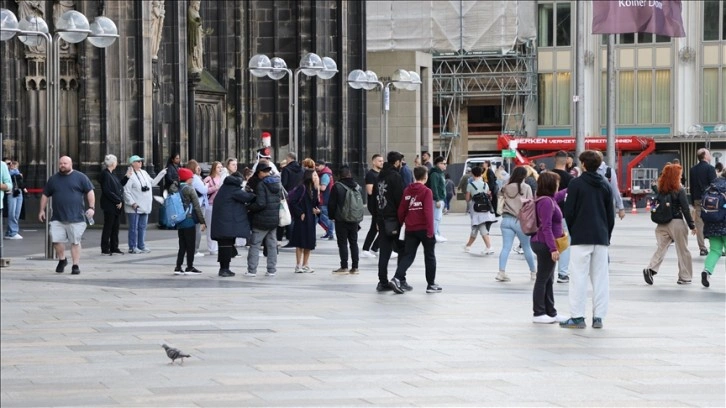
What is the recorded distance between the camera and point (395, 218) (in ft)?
60.3

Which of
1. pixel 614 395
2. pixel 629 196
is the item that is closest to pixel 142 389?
pixel 614 395

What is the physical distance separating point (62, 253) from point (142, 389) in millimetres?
10645

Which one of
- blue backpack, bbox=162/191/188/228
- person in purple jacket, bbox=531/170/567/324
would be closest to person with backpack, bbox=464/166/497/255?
blue backpack, bbox=162/191/188/228

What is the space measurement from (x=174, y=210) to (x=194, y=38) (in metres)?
21.3

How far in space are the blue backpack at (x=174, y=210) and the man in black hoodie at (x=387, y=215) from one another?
9.50ft

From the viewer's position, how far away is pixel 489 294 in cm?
1773

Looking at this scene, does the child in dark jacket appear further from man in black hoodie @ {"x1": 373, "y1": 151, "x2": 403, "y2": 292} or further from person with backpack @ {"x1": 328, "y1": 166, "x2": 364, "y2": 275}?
person with backpack @ {"x1": 328, "y1": 166, "x2": 364, "y2": 275}

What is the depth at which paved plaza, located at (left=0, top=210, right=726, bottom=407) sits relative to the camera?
970cm

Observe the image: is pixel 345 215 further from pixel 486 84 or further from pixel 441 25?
pixel 486 84

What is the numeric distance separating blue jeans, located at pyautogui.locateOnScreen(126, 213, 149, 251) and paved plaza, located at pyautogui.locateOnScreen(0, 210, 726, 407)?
3974mm

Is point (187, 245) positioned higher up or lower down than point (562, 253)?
higher up

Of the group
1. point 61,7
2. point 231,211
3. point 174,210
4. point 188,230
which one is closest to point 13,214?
point 61,7

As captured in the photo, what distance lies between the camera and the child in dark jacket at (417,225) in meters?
17.6

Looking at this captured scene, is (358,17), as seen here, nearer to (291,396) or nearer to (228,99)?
(228,99)
